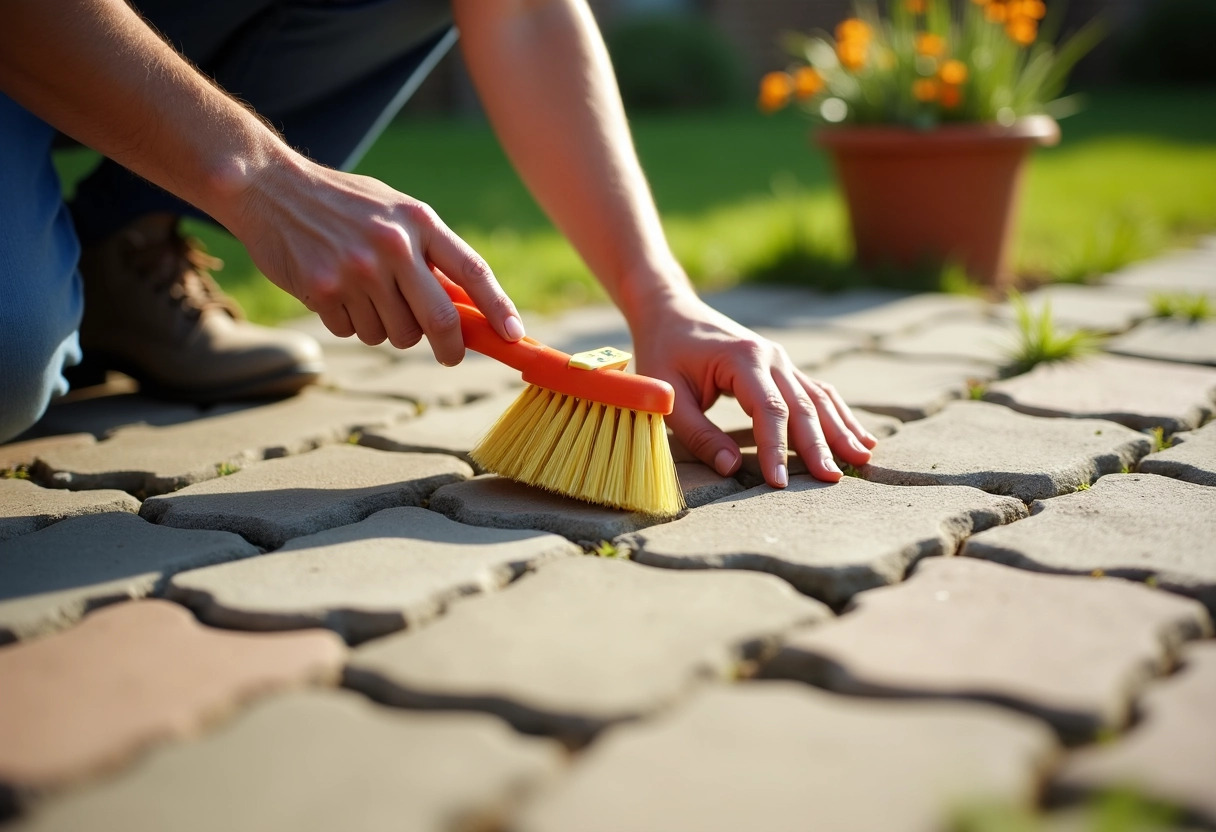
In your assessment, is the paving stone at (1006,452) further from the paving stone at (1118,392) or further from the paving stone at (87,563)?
the paving stone at (87,563)

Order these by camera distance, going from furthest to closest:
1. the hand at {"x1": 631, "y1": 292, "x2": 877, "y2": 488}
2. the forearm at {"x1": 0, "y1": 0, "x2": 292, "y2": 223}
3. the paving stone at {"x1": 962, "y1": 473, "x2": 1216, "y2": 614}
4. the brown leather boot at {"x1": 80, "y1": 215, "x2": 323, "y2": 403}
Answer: the brown leather boot at {"x1": 80, "y1": 215, "x2": 323, "y2": 403}
the hand at {"x1": 631, "y1": 292, "x2": 877, "y2": 488}
the forearm at {"x1": 0, "y1": 0, "x2": 292, "y2": 223}
the paving stone at {"x1": 962, "y1": 473, "x2": 1216, "y2": 614}

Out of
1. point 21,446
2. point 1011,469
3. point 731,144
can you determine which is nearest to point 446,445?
point 21,446

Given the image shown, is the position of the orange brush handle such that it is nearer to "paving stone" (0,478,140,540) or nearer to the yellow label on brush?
the yellow label on brush

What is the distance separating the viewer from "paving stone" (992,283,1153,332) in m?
3.06

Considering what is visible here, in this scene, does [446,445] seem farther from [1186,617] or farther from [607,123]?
[1186,617]

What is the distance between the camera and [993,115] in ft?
12.5

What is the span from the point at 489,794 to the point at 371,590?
0.47m

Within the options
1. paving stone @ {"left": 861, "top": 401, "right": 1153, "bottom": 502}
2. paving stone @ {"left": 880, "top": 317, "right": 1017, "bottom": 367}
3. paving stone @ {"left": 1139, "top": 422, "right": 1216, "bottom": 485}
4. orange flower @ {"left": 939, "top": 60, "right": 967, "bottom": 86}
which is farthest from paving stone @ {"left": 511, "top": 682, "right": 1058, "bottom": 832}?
orange flower @ {"left": 939, "top": 60, "right": 967, "bottom": 86}

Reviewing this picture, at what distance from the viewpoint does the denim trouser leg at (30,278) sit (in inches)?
75.0

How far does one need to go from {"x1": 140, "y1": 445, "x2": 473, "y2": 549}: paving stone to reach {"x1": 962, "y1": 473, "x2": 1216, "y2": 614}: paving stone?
0.90 m

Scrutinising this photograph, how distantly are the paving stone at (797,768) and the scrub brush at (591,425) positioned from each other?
56cm

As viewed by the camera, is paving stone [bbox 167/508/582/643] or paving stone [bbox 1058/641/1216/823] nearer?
paving stone [bbox 1058/641/1216/823]

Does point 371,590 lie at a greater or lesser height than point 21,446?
greater

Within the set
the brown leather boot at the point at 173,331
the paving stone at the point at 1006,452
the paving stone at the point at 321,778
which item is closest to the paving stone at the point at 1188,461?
the paving stone at the point at 1006,452
